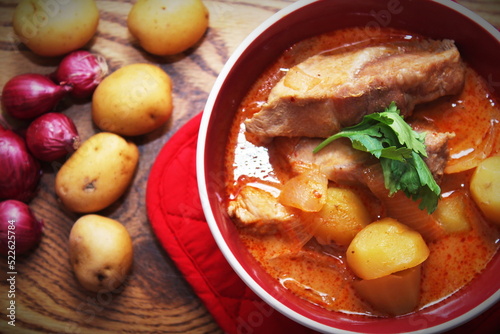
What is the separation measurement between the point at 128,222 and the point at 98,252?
22 cm

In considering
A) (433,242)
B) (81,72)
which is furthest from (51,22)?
(433,242)

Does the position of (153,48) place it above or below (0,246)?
above

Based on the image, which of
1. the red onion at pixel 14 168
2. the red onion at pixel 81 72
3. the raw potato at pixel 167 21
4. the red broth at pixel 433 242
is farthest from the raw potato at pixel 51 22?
the red broth at pixel 433 242

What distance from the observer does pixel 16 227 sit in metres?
2.24

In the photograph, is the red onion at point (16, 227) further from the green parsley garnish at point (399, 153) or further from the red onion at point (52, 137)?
the green parsley garnish at point (399, 153)

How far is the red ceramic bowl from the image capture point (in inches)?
73.3

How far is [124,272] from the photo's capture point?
88.8 inches

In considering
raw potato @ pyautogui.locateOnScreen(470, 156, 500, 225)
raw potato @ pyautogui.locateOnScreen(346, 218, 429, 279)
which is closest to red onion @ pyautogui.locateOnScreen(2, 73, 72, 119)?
raw potato @ pyautogui.locateOnScreen(346, 218, 429, 279)

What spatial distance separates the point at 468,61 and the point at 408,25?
295mm

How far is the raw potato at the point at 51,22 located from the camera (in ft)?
7.53

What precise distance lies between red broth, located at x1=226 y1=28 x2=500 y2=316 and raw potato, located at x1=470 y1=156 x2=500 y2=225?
0.16 ft

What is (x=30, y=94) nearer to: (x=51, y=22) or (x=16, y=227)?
(x=51, y=22)

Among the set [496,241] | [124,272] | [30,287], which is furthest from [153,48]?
[496,241]

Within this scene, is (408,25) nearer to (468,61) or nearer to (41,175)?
(468,61)
